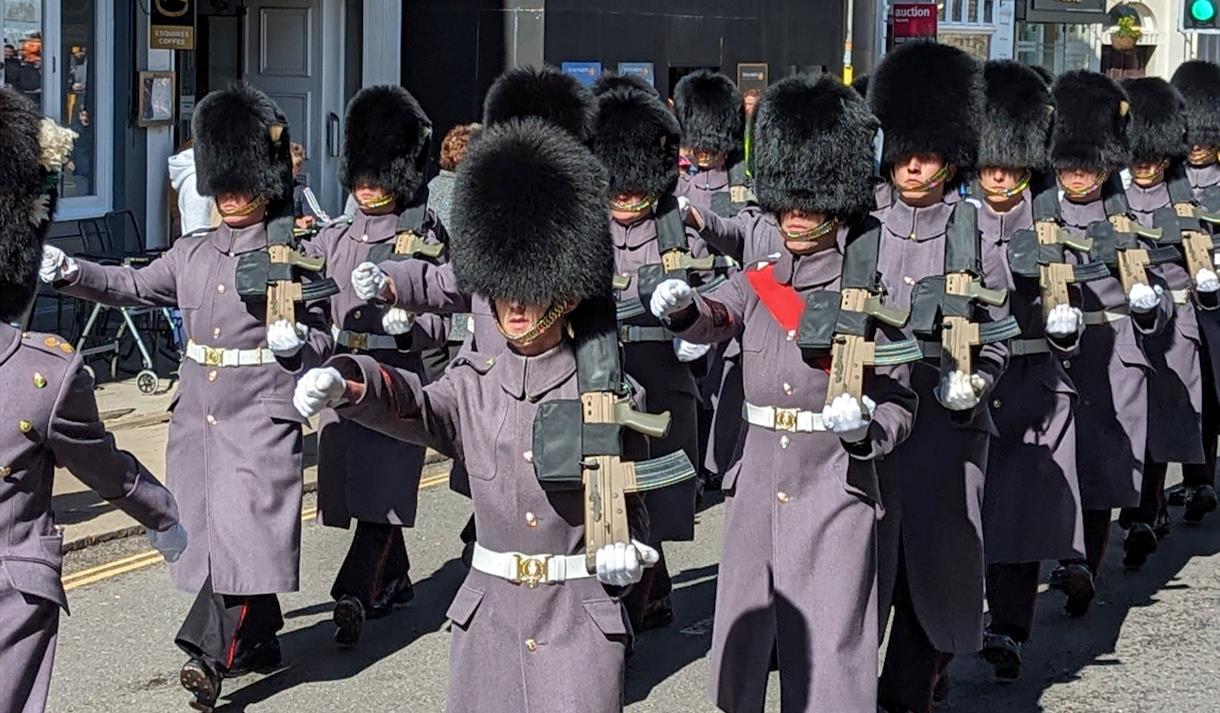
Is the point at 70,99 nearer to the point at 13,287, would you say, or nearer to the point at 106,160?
the point at 106,160

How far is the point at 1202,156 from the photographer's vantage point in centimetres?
1043

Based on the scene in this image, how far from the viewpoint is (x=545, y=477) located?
171 inches

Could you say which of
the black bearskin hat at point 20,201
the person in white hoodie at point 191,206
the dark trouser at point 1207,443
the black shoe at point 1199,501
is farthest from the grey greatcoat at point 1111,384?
the person in white hoodie at point 191,206

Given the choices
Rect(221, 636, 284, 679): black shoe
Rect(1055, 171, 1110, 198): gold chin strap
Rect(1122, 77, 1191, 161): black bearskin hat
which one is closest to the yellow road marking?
Rect(221, 636, 284, 679): black shoe

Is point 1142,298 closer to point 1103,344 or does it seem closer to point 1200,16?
point 1103,344

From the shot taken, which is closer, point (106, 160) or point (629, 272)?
point (629, 272)

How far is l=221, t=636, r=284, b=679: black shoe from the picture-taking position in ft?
21.2

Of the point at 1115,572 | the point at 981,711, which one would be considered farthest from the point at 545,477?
the point at 1115,572

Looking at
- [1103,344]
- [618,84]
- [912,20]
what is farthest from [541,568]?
[912,20]

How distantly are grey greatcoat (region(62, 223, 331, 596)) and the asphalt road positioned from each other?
1.38 feet

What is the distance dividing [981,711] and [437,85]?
11.7 metres

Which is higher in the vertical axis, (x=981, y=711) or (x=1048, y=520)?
(x=1048, y=520)

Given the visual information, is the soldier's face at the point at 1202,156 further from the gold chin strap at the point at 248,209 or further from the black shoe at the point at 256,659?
the black shoe at the point at 256,659

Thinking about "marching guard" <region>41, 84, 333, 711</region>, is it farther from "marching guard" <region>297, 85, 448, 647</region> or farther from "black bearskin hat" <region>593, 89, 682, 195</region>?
"black bearskin hat" <region>593, 89, 682, 195</region>
